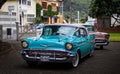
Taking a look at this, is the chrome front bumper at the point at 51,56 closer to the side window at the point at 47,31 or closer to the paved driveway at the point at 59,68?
the paved driveway at the point at 59,68

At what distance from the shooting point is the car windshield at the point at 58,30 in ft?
45.0

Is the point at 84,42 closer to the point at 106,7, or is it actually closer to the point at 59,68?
the point at 59,68

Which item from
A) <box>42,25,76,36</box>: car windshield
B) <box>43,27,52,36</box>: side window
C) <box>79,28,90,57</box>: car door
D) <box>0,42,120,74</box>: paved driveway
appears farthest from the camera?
<box>79,28,90,57</box>: car door

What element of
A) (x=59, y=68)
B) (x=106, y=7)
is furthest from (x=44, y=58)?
(x=106, y=7)

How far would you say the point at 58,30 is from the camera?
13867 millimetres

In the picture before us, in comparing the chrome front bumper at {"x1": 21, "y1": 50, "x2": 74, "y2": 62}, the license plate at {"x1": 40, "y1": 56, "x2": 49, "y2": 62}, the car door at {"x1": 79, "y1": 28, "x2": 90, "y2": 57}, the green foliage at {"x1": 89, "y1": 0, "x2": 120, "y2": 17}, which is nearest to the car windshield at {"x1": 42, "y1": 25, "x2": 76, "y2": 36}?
the car door at {"x1": 79, "y1": 28, "x2": 90, "y2": 57}

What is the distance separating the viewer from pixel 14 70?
1205cm

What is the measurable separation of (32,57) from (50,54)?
67 centimetres

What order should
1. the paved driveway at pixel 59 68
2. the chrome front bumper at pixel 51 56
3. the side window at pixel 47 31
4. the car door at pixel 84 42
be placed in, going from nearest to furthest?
the paved driveway at pixel 59 68 < the chrome front bumper at pixel 51 56 < the side window at pixel 47 31 < the car door at pixel 84 42

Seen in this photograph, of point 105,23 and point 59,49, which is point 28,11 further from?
point 59,49

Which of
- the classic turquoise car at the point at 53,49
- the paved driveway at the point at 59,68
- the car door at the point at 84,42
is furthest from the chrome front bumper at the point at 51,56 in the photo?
the car door at the point at 84,42

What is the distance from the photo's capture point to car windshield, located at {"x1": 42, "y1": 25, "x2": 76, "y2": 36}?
1370 centimetres

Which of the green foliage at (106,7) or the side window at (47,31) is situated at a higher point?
the green foliage at (106,7)

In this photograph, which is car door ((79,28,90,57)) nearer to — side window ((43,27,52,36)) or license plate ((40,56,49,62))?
side window ((43,27,52,36))
